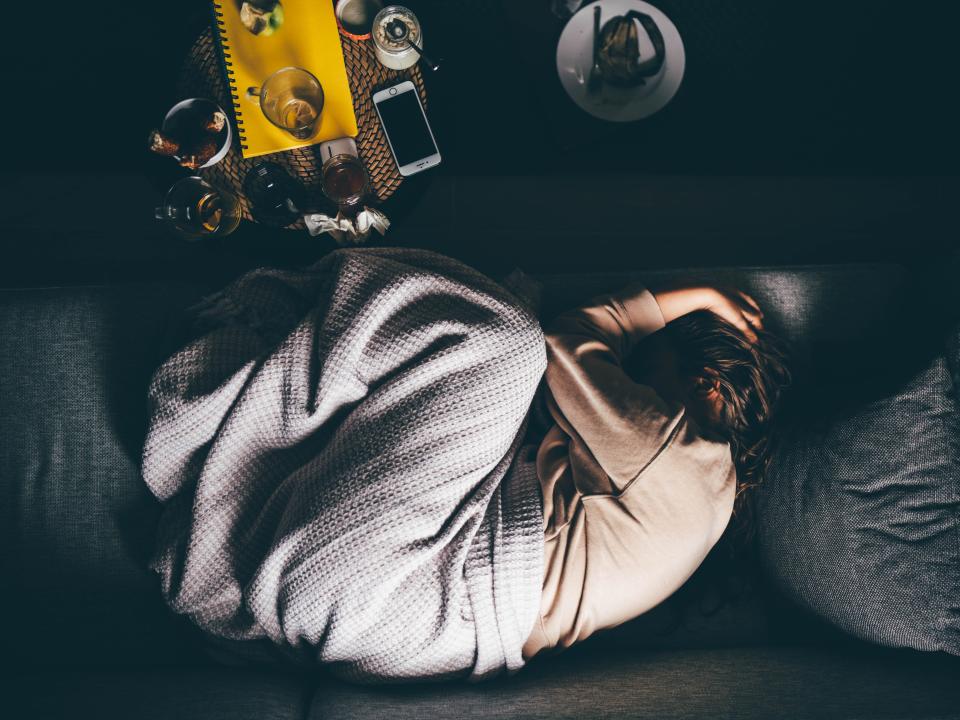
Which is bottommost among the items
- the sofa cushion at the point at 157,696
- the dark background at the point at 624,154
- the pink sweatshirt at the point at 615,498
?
the sofa cushion at the point at 157,696

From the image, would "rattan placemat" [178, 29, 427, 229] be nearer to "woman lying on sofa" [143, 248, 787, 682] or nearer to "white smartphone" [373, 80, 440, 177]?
"white smartphone" [373, 80, 440, 177]

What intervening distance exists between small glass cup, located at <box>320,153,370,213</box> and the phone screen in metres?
0.09

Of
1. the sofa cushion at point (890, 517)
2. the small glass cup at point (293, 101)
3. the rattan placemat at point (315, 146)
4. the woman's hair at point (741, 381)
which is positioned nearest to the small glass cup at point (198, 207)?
the rattan placemat at point (315, 146)

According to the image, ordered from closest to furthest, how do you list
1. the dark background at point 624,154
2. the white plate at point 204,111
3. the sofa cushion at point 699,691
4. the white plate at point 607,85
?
the sofa cushion at point 699,691 → the white plate at point 204,111 → the white plate at point 607,85 → the dark background at point 624,154

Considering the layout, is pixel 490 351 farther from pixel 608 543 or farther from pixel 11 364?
pixel 11 364

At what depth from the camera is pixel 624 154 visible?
1.51 meters

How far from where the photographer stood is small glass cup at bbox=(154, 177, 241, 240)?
3.44 ft

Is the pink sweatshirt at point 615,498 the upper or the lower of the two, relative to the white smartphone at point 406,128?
lower

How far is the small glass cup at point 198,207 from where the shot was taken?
1050mm

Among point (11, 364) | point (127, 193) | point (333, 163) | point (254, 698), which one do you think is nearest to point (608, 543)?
point (254, 698)

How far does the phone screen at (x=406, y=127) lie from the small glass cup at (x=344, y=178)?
0.09 metres

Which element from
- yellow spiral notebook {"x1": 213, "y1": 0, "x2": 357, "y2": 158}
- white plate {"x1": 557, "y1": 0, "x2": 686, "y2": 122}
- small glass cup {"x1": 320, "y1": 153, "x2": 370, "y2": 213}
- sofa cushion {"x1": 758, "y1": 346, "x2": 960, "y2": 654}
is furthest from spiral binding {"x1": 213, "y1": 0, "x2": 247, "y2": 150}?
sofa cushion {"x1": 758, "y1": 346, "x2": 960, "y2": 654}

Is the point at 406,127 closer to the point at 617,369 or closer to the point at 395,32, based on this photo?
the point at 395,32

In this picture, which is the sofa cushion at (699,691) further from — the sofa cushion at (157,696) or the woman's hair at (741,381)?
the woman's hair at (741,381)
